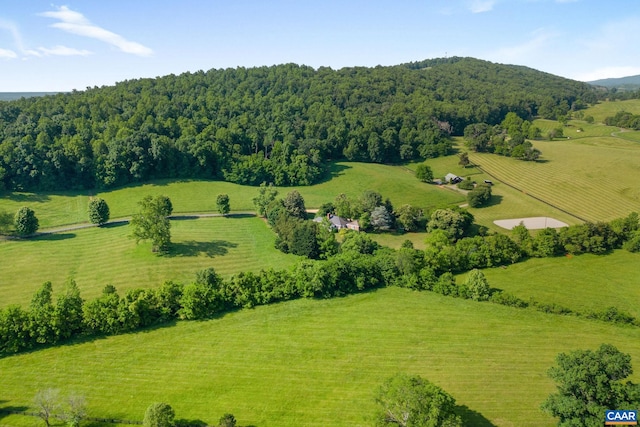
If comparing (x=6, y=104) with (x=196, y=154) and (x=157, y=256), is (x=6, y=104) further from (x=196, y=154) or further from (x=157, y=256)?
(x=157, y=256)

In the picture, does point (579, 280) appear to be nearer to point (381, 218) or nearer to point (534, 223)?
point (534, 223)

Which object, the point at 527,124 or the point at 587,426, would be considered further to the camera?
the point at 527,124

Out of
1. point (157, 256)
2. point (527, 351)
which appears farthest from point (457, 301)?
point (157, 256)

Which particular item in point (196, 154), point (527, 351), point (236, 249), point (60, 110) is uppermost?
point (60, 110)

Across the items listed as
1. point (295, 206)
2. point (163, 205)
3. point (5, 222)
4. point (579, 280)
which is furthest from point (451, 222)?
point (5, 222)

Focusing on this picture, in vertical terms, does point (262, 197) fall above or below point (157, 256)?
above

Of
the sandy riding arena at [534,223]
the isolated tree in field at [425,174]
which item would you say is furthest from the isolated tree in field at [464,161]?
the sandy riding arena at [534,223]

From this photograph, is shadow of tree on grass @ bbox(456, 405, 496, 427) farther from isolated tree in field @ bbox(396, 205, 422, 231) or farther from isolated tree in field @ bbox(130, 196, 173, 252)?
isolated tree in field @ bbox(130, 196, 173, 252)
